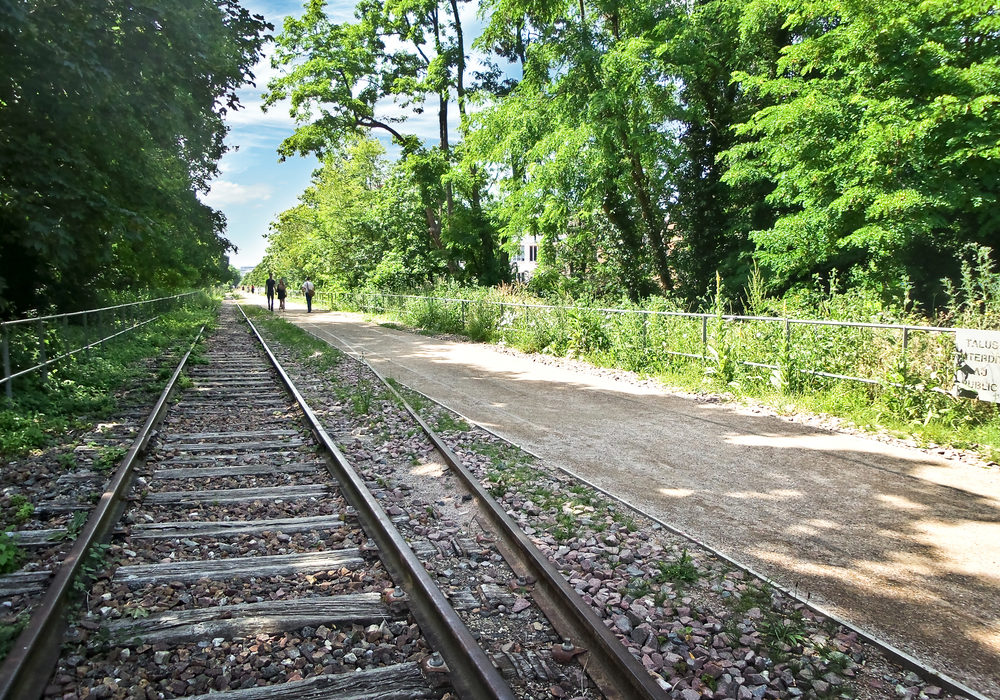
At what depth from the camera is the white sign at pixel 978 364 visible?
21.8ft

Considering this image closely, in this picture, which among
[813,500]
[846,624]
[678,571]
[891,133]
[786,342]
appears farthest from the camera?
[891,133]

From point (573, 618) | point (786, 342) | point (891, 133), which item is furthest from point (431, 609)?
point (891, 133)

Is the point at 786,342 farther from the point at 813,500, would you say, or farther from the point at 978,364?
the point at 813,500

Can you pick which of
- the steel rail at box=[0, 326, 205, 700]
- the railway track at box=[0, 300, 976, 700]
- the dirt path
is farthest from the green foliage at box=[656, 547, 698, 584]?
the steel rail at box=[0, 326, 205, 700]

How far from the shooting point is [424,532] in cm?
465

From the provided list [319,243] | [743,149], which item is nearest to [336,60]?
[319,243]

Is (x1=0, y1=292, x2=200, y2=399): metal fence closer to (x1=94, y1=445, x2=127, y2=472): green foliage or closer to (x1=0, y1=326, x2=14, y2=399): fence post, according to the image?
(x1=0, y1=326, x2=14, y2=399): fence post

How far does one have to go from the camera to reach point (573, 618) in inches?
132

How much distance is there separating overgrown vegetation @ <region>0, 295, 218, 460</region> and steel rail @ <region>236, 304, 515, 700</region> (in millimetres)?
3378

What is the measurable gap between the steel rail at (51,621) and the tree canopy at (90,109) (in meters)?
4.49

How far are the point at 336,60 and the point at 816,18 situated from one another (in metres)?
23.4

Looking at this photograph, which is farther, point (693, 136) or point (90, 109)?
point (693, 136)

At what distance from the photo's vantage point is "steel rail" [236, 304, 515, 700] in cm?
276

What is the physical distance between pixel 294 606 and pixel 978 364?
291 inches
